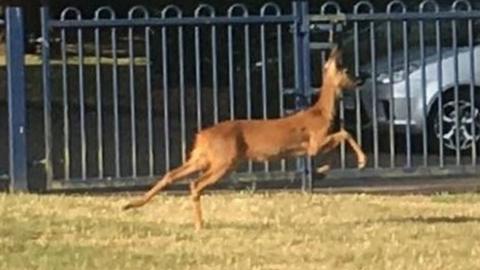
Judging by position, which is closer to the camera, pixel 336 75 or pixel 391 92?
pixel 336 75

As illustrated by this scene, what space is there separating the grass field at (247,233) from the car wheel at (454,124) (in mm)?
1685

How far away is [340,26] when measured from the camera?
1527cm

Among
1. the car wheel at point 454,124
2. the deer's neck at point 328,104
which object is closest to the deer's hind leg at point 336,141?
the deer's neck at point 328,104

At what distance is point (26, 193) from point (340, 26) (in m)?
3.11

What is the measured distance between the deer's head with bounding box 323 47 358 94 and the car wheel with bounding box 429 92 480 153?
285cm

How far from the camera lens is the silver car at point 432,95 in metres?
15.9

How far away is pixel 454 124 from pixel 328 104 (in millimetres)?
3456

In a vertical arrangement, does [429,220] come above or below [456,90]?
below

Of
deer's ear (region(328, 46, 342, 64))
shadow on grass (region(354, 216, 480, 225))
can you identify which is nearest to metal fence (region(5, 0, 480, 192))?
deer's ear (region(328, 46, 342, 64))

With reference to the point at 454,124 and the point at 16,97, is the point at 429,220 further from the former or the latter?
the point at 16,97

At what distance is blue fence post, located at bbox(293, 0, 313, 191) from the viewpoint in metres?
15.0

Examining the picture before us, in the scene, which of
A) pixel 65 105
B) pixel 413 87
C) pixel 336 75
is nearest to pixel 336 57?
pixel 336 75

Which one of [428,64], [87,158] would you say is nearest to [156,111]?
[87,158]

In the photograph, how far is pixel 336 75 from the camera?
43.3ft
